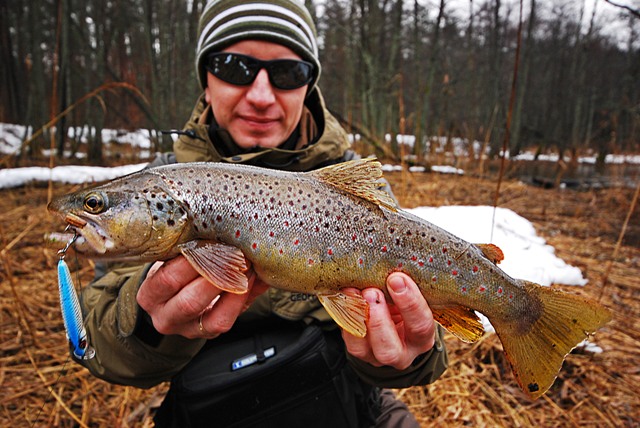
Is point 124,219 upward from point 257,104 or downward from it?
downward

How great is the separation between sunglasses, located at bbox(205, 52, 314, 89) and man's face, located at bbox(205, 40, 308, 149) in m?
0.03

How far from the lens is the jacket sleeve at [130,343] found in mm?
1800

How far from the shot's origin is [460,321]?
1635 mm

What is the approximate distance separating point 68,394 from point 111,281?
4.23 feet

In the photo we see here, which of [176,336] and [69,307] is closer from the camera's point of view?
[69,307]

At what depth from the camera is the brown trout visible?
1.46 m

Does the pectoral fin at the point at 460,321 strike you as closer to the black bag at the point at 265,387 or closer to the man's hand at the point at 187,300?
the black bag at the point at 265,387

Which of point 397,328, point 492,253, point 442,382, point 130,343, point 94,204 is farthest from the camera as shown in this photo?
point 442,382

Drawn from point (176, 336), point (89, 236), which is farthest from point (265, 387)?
point (89, 236)

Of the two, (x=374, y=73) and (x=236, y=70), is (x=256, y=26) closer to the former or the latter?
(x=236, y=70)

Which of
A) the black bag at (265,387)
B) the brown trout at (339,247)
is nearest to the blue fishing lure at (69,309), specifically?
the brown trout at (339,247)

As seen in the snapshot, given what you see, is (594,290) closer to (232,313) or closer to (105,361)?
(232,313)

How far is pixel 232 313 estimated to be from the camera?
1534 mm

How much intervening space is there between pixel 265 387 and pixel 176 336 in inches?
20.0
